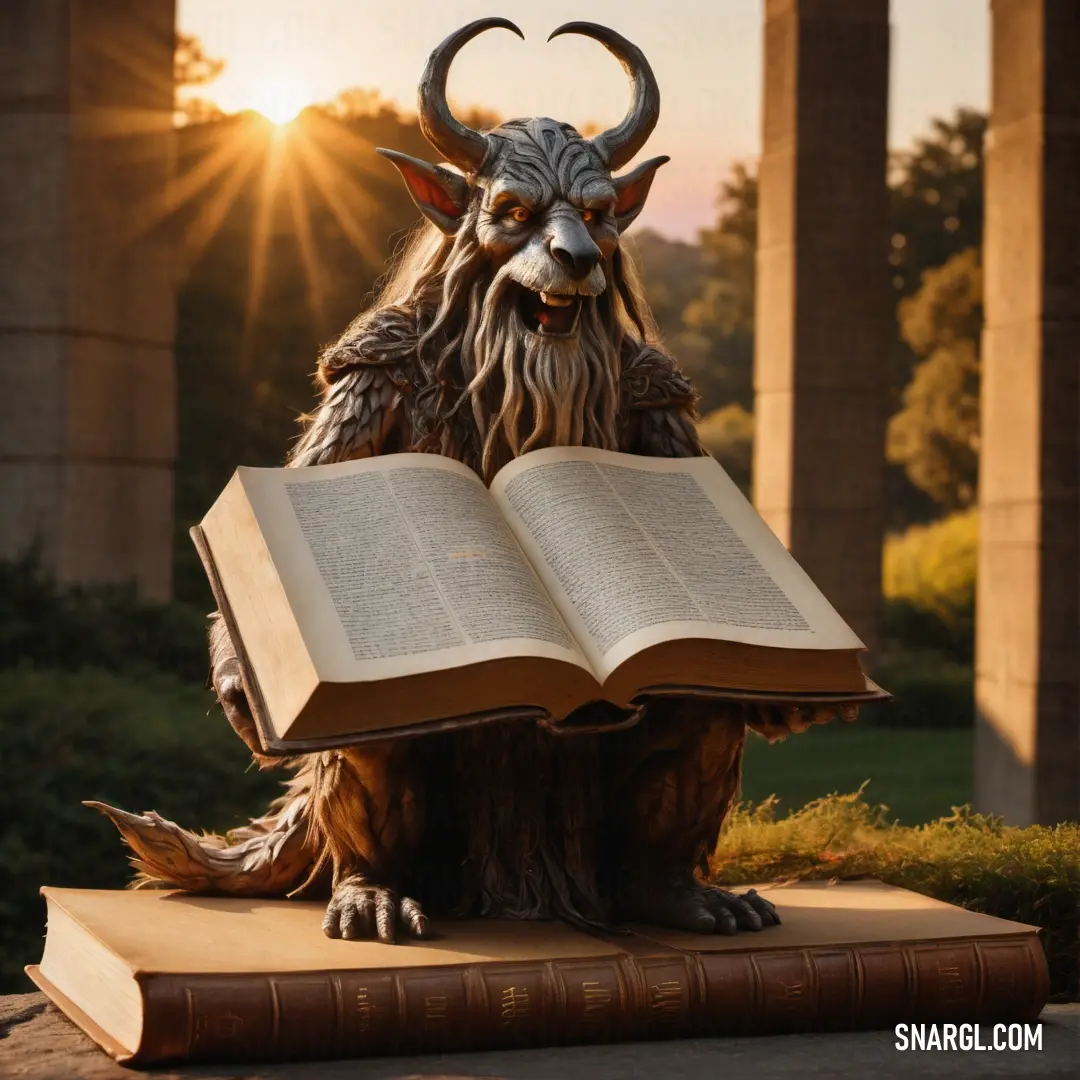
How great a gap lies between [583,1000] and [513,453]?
114 cm

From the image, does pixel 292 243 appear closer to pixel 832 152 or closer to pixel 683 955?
pixel 832 152

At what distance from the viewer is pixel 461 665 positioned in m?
3.01

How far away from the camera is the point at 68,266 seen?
8.93m

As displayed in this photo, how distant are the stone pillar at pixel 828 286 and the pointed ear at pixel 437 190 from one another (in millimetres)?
7880

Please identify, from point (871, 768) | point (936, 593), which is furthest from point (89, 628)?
point (936, 593)

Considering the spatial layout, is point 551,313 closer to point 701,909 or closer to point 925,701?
point 701,909

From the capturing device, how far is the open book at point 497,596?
305cm

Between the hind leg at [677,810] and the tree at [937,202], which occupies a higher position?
the tree at [937,202]

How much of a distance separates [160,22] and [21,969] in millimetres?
5494

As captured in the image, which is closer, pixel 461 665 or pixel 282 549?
pixel 461 665

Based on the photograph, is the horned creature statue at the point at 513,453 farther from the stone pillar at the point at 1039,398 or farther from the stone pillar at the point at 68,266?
the stone pillar at the point at 1039,398

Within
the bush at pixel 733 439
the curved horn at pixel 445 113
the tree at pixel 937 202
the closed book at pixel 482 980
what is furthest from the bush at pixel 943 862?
the tree at pixel 937 202

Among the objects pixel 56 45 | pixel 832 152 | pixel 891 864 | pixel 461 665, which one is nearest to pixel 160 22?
pixel 56 45

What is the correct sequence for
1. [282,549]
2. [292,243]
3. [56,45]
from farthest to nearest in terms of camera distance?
1. [292,243]
2. [56,45]
3. [282,549]
